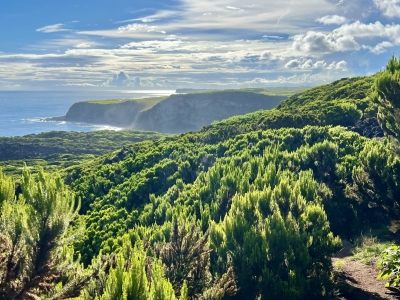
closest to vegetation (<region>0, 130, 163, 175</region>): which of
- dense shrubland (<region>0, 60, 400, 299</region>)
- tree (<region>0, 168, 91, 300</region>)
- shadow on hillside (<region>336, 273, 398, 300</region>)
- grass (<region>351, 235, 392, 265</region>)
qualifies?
dense shrubland (<region>0, 60, 400, 299</region>)

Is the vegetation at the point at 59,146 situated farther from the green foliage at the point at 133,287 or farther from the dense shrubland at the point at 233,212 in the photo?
the green foliage at the point at 133,287

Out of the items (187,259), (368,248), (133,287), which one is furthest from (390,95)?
(133,287)

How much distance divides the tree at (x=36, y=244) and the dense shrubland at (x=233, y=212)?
129 millimetres

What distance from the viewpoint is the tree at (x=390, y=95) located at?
119 ft

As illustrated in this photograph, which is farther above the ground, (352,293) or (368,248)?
(368,248)

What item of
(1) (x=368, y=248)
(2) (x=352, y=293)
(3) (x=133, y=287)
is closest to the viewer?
(3) (x=133, y=287)

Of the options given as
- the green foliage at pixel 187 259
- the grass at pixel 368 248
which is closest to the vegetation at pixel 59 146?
the grass at pixel 368 248

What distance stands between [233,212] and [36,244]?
16.6 meters

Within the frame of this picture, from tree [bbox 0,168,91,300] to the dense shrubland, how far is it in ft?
0.42

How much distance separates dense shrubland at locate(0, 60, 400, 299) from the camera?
1717 cm

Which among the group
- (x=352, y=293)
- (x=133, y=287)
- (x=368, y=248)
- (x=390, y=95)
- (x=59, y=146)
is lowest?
(x=59, y=146)

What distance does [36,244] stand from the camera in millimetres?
15508

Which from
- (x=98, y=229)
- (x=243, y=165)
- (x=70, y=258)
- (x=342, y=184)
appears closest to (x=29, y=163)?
(x=98, y=229)

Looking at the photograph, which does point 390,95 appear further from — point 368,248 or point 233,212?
point 233,212
